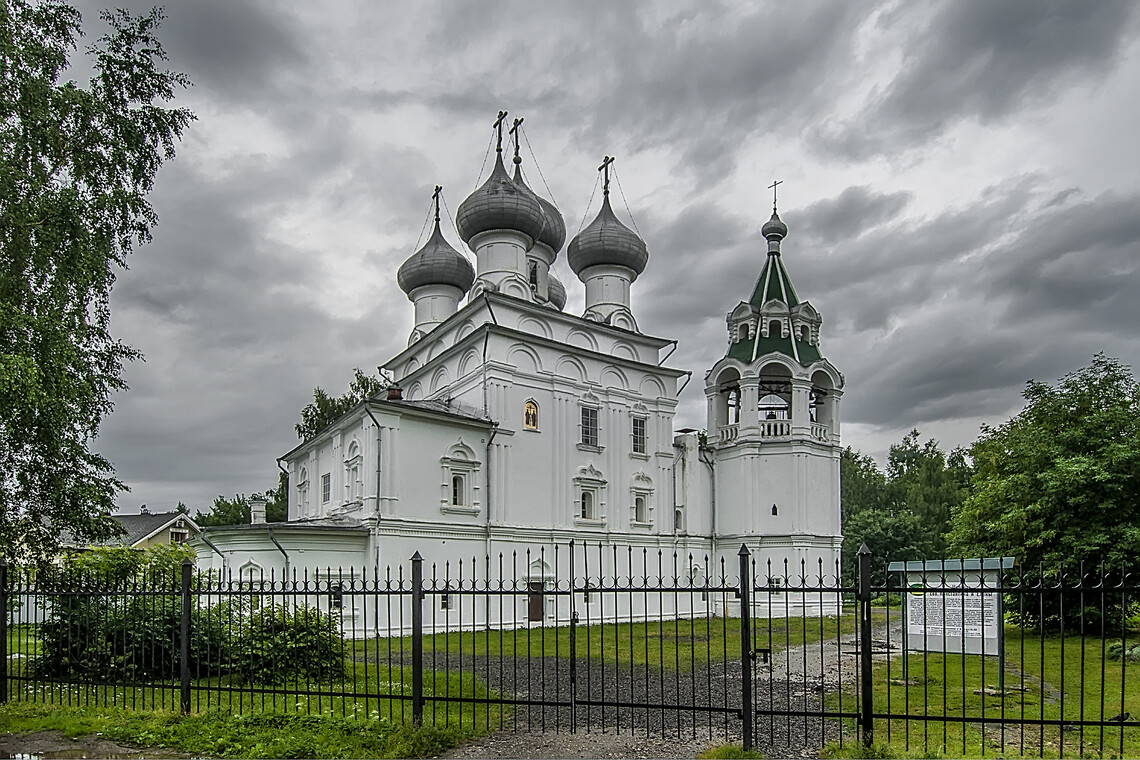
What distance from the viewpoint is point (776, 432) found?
1166 inches

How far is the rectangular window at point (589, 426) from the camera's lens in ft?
88.2

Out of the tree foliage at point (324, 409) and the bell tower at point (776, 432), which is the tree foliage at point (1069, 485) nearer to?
the bell tower at point (776, 432)

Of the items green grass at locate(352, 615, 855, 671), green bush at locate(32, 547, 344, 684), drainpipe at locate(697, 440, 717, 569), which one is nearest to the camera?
green bush at locate(32, 547, 344, 684)

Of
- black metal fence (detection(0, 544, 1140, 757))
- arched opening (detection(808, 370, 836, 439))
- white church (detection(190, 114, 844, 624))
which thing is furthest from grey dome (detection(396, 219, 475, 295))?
black metal fence (detection(0, 544, 1140, 757))

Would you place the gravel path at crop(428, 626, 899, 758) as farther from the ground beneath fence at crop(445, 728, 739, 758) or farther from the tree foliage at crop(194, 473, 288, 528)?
the tree foliage at crop(194, 473, 288, 528)

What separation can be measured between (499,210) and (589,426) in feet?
25.0

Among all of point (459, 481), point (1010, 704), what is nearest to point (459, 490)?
point (459, 481)

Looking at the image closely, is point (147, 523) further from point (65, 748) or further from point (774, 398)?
point (65, 748)

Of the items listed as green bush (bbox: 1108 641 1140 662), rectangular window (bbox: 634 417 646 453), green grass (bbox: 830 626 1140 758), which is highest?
rectangular window (bbox: 634 417 646 453)

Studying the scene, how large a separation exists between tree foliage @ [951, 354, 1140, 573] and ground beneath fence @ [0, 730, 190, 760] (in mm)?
16882

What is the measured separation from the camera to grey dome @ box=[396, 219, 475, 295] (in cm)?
3048

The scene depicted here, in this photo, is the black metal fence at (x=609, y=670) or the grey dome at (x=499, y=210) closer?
the black metal fence at (x=609, y=670)

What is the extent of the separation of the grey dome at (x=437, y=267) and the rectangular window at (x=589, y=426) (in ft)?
23.7

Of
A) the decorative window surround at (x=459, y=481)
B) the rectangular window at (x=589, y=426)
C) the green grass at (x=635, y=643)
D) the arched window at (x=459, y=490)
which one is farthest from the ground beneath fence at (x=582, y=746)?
the rectangular window at (x=589, y=426)
